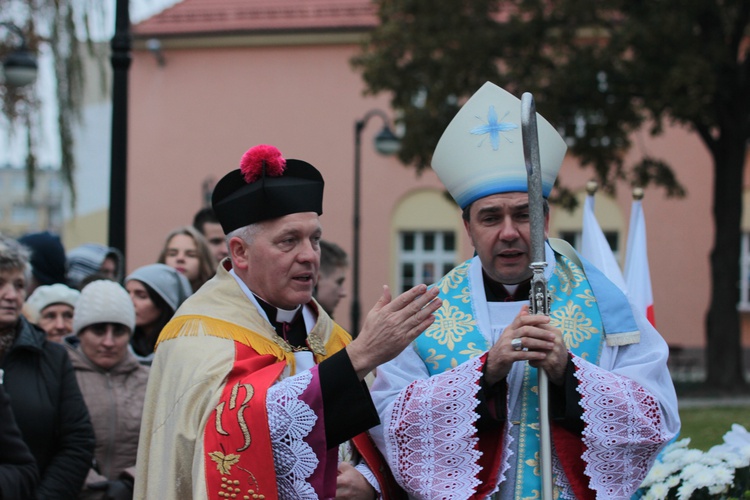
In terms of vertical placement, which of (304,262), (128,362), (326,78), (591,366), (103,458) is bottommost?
(103,458)

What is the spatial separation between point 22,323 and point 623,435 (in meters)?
2.68

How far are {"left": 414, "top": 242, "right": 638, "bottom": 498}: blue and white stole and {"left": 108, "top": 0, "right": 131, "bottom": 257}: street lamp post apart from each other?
3.68 metres

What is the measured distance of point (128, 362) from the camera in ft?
17.0

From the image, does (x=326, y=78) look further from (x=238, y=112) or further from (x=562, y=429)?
(x=562, y=429)

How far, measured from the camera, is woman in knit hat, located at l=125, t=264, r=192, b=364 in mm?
5770

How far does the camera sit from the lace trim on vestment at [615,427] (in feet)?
11.0

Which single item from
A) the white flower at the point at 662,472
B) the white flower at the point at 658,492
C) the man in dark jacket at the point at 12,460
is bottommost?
the white flower at the point at 658,492

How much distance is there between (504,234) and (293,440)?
98cm

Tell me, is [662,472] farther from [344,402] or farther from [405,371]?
[344,402]

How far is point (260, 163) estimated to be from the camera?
3607 millimetres

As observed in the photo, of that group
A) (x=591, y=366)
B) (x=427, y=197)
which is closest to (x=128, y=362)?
(x=591, y=366)

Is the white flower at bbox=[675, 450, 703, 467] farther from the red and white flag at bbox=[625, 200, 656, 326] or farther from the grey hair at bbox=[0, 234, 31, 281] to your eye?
the grey hair at bbox=[0, 234, 31, 281]

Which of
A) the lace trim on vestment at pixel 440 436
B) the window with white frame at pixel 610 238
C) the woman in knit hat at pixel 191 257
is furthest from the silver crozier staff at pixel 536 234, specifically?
the window with white frame at pixel 610 238

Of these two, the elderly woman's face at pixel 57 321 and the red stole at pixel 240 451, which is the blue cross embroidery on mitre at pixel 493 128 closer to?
the red stole at pixel 240 451
